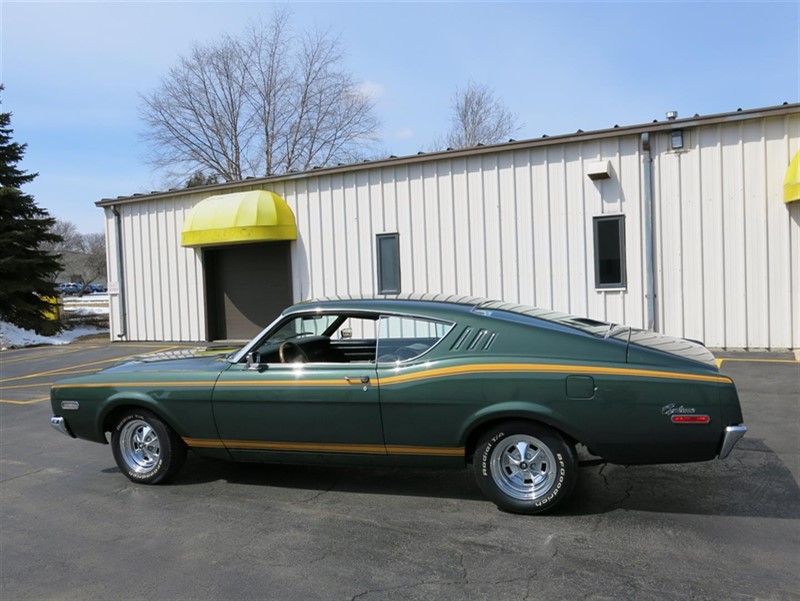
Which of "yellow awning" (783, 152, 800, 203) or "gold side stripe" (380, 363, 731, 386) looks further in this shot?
"yellow awning" (783, 152, 800, 203)

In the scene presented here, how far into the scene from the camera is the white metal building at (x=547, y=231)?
1020 cm

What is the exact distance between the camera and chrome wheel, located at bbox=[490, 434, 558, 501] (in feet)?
13.0

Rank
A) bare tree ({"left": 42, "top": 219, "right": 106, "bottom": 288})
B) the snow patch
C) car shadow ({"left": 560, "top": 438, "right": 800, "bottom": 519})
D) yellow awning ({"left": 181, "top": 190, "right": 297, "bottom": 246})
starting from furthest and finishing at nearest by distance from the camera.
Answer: bare tree ({"left": 42, "top": 219, "right": 106, "bottom": 288}), the snow patch, yellow awning ({"left": 181, "top": 190, "right": 297, "bottom": 246}), car shadow ({"left": 560, "top": 438, "right": 800, "bottom": 519})

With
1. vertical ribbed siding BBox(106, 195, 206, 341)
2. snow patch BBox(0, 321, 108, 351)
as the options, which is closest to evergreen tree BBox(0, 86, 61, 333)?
snow patch BBox(0, 321, 108, 351)

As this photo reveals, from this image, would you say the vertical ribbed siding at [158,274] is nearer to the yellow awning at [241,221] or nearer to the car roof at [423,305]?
the yellow awning at [241,221]

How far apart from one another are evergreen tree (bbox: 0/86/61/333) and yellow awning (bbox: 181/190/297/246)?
1075 centimetres

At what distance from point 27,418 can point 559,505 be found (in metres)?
7.14

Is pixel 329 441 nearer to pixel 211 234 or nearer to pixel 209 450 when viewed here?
pixel 209 450

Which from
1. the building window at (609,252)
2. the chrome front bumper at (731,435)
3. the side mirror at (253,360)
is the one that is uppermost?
the building window at (609,252)

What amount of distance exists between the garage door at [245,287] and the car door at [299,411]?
982cm

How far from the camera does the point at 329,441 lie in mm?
4398

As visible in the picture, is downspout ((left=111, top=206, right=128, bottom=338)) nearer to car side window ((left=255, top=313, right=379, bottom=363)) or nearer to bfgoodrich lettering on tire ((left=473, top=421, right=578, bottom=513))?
car side window ((left=255, top=313, right=379, bottom=363))

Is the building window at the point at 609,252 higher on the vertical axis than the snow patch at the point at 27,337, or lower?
higher

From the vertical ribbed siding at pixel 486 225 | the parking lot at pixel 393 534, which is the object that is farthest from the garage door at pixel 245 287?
the parking lot at pixel 393 534
